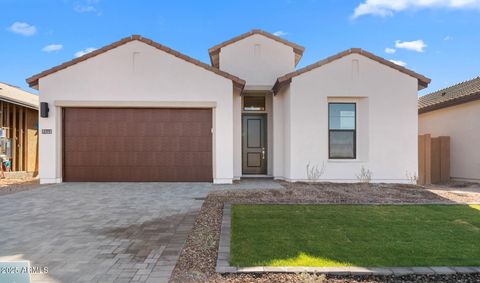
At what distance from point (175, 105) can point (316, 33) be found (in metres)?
7.99

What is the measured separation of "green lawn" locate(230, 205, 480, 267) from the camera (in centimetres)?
409

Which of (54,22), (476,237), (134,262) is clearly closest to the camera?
(134,262)

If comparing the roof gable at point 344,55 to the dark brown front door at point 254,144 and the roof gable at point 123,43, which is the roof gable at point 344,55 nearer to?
the roof gable at point 123,43

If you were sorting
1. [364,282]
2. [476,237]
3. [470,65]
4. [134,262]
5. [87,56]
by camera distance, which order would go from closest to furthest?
[364,282] < [134,262] < [476,237] < [87,56] < [470,65]

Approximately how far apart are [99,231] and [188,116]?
6271mm

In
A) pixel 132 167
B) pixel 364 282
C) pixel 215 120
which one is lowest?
pixel 364 282

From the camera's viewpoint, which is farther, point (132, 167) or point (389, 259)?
point (132, 167)

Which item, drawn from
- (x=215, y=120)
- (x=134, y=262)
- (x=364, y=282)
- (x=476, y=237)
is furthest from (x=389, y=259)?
(x=215, y=120)

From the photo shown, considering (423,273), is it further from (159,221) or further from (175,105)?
(175,105)

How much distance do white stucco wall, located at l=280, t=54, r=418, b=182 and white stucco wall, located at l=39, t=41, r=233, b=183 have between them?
2388mm

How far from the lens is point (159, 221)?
5.93 meters

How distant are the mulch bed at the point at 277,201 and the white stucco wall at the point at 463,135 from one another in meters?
4.28

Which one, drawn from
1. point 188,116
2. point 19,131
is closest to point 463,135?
point 188,116

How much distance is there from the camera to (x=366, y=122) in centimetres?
1108
